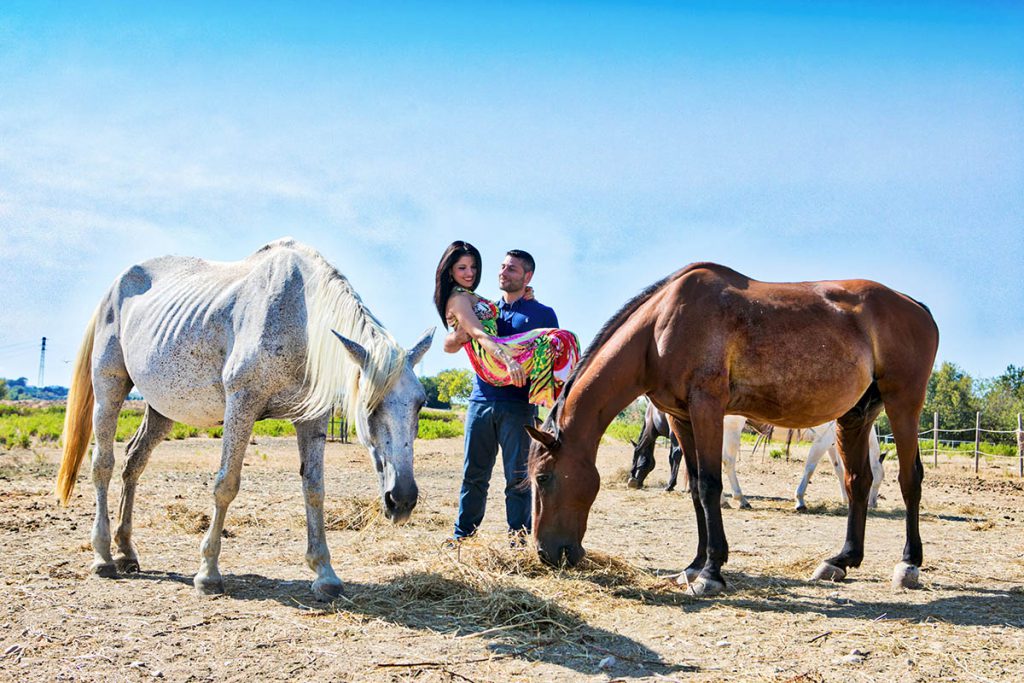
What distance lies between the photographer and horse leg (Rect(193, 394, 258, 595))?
4.64m

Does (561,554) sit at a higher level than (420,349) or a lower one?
lower

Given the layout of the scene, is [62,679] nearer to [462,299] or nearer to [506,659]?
[506,659]

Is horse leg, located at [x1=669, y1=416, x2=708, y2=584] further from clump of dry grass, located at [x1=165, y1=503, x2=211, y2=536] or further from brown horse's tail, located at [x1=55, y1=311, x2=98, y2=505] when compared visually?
brown horse's tail, located at [x1=55, y1=311, x2=98, y2=505]

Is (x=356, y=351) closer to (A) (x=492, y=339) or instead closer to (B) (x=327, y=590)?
(A) (x=492, y=339)

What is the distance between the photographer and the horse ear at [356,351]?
13.9 feet

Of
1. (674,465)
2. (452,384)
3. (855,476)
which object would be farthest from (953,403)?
(452,384)

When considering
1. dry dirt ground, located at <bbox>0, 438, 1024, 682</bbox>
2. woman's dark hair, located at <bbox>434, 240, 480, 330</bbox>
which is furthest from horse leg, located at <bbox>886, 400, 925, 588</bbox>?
woman's dark hair, located at <bbox>434, 240, 480, 330</bbox>

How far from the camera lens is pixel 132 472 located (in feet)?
18.5

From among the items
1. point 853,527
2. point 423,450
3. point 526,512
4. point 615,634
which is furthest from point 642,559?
point 423,450

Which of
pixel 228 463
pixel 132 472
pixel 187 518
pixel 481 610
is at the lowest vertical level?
pixel 187 518

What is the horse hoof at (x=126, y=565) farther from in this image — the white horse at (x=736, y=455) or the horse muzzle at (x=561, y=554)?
the white horse at (x=736, y=455)

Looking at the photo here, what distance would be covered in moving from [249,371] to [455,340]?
145 centimetres

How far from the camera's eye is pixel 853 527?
18.4 feet

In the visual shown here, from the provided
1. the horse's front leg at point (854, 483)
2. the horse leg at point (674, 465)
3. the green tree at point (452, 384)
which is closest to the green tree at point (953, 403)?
the horse leg at point (674, 465)
